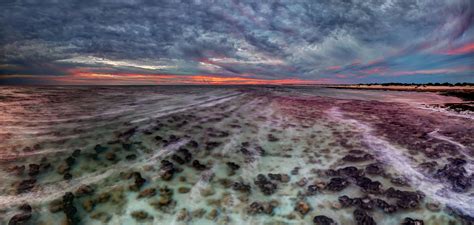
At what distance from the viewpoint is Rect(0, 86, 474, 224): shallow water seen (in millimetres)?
5945

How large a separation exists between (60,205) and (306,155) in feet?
21.5

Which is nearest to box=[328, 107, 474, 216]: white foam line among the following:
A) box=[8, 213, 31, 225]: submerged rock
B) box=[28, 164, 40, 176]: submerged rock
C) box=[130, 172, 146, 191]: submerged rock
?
box=[130, 172, 146, 191]: submerged rock

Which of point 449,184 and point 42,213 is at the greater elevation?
point 449,184

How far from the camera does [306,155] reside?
903 cm

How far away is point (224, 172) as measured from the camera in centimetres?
766

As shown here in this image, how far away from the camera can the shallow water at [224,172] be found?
19.5 ft

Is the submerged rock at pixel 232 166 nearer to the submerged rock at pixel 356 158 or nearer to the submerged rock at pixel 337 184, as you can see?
the submerged rock at pixel 337 184

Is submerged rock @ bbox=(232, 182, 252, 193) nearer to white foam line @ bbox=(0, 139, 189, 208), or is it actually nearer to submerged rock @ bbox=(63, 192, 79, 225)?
white foam line @ bbox=(0, 139, 189, 208)

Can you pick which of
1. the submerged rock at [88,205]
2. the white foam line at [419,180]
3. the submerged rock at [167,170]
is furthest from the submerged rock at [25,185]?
the white foam line at [419,180]

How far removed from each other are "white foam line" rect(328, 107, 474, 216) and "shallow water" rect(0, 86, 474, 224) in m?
0.03

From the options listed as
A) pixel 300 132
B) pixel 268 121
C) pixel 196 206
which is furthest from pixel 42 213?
pixel 268 121

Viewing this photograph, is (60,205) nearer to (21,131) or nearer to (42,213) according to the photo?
(42,213)

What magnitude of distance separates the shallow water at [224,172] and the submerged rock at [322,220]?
15 centimetres

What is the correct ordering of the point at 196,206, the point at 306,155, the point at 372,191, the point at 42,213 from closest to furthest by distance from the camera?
the point at 42,213, the point at 196,206, the point at 372,191, the point at 306,155
